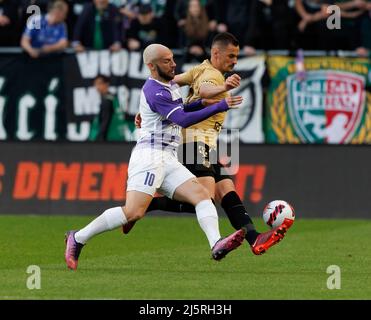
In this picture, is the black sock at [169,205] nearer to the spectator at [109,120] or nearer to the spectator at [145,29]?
the spectator at [109,120]

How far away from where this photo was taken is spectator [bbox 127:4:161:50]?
20297mm

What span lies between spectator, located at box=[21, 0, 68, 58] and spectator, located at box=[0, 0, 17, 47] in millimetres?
280

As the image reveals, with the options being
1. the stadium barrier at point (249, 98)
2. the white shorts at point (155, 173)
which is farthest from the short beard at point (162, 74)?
the stadium barrier at point (249, 98)

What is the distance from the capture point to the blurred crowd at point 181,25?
2030 centimetres

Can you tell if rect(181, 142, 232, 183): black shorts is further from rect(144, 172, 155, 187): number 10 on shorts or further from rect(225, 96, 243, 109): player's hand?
rect(225, 96, 243, 109): player's hand

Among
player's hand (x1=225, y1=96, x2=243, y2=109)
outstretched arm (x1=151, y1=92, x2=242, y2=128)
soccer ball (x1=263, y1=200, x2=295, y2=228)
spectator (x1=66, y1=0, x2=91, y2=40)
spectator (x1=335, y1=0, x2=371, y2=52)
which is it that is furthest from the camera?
spectator (x1=66, y1=0, x2=91, y2=40)

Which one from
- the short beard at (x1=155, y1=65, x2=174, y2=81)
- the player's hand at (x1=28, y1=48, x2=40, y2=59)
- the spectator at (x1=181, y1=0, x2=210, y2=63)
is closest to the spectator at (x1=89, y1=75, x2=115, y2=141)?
the player's hand at (x1=28, y1=48, x2=40, y2=59)

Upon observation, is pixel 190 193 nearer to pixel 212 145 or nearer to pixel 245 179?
pixel 212 145

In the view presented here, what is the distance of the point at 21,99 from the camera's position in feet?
66.4

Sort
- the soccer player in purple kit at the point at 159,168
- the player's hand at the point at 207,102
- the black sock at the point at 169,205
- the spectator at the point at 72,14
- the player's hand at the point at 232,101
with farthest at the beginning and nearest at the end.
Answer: the spectator at the point at 72,14 < the black sock at the point at 169,205 < the player's hand at the point at 207,102 < the soccer player in purple kit at the point at 159,168 < the player's hand at the point at 232,101

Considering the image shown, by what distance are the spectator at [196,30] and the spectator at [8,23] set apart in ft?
9.00
